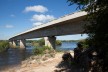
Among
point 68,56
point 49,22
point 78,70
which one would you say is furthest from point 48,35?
point 78,70

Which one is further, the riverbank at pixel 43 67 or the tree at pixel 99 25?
the riverbank at pixel 43 67

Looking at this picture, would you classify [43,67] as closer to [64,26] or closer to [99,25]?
[99,25]

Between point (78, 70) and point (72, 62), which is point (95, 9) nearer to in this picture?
point (78, 70)

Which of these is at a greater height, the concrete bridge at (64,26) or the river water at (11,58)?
the concrete bridge at (64,26)

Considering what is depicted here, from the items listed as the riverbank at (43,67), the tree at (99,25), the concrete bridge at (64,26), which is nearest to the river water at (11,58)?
the riverbank at (43,67)

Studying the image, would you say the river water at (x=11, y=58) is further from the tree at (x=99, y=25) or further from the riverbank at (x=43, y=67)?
the tree at (x=99, y=25)

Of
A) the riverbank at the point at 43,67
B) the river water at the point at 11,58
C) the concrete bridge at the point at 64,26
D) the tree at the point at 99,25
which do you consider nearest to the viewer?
the tree at the point at 99,25

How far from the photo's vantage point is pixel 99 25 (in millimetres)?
14344

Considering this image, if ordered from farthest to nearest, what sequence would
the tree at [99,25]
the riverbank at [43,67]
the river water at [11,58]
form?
1. the river water at [11,58]
2. the riverbank at [43,67]
3. the tree at [99,25]

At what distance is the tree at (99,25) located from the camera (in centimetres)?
1417

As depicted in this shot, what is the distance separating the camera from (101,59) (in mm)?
15602

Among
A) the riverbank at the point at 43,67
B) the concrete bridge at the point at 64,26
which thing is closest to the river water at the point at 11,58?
the riverbank at the point at 43,67

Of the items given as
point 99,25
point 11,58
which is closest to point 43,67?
point 99,25

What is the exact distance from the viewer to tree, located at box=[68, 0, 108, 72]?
46.5ft
